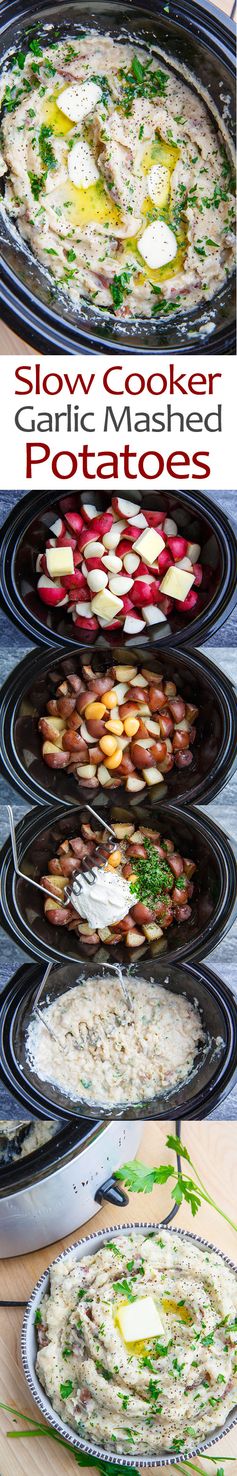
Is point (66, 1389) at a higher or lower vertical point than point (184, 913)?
lower

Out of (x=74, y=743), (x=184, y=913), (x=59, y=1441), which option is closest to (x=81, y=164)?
(x=74, y=743)

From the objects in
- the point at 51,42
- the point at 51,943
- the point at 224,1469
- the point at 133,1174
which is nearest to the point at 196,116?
the point at 51,42

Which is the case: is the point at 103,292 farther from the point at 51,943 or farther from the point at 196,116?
the point at 51,943

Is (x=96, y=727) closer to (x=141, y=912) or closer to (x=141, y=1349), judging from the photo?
(x=141, y=912)

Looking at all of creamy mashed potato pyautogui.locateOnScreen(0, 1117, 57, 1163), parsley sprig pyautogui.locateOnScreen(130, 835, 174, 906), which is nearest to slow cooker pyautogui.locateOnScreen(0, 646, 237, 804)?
parsley sprig pyautogui.locateOnScreen(130, 835, 174, 906)

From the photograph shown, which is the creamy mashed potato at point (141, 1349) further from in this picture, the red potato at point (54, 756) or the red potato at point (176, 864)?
the red potato at point (54, 756)

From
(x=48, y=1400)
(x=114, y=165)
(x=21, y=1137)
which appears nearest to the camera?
(x=114, y=165)

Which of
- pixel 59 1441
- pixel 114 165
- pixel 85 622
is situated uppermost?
pixel 114 165
